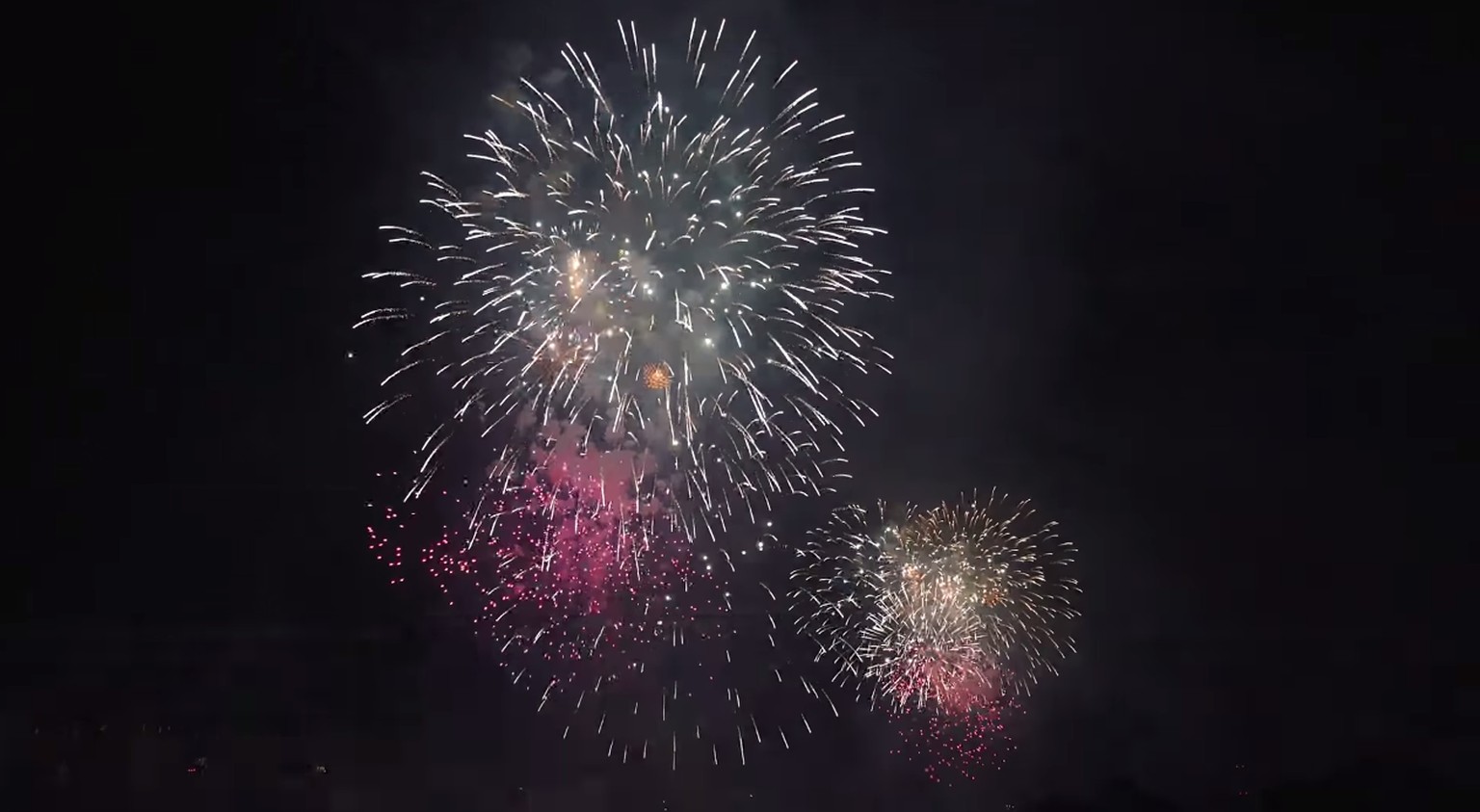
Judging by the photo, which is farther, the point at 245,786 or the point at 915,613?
the point at 245,786

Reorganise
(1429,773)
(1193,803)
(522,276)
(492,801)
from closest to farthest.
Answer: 1. (522,276)
2. (492,801)
3. (1429,773)
4. (1193,803)

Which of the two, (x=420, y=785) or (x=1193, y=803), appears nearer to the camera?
(x=420, y=785)

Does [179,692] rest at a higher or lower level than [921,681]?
higher

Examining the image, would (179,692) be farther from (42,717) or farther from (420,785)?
(420,785)

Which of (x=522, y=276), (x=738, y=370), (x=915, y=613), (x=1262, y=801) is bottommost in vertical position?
(x=1262, y=801)

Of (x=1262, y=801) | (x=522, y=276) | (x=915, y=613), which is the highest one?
(x=522, y=276)

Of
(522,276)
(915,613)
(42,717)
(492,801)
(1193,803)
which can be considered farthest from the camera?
(1193,803)

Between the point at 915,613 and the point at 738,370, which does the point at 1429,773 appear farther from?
the point at 738,370

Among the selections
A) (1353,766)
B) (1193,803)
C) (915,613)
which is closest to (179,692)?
(915,613)

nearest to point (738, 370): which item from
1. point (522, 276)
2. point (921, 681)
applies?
point (522, 276)
